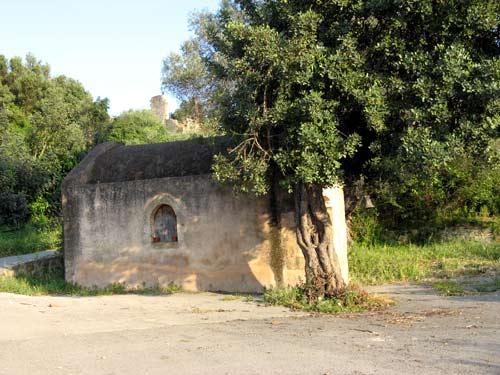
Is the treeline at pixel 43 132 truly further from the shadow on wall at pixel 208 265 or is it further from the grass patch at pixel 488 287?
the grass patch at pixel 488 287

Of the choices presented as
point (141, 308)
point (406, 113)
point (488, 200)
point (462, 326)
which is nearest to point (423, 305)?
point (462, 326)

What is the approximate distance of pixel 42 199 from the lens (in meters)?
25.4

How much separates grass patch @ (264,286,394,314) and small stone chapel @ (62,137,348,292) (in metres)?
1.20

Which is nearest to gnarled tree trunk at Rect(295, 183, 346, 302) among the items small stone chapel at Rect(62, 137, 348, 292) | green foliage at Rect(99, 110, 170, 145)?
small stone chapel at Rect(62, 137, 348, 292)

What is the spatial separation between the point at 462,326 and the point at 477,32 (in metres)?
4.84

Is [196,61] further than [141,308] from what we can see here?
Yes

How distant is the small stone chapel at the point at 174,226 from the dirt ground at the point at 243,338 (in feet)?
4.88

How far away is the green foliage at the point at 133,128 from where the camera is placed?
3203 cm

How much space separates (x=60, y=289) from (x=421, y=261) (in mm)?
9372

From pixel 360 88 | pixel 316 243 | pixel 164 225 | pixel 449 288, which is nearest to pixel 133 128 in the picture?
pixel 164 225

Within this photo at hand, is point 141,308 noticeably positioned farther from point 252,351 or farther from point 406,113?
point 406,113

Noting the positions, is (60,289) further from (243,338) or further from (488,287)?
(488,287)

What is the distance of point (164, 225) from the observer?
13969 millimetres

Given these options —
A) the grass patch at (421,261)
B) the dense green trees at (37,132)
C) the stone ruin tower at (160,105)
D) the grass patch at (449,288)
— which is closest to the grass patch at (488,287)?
the grass patch at (449,288)
